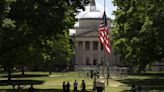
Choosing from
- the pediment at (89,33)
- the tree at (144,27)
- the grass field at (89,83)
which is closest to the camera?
the tree at (144,27)

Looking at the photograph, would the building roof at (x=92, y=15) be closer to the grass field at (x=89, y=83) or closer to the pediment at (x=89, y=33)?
the pediment at (x=89, y=33)

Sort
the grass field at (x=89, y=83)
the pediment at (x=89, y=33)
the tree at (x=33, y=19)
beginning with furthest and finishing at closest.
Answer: the pediment at (x=89, y=33)
the grass field at (x=89, y=83)
the tree at (x=33, y=19)

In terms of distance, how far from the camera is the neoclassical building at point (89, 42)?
149375 mm

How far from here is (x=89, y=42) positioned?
152 metres

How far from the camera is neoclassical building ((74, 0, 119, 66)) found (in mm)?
149375

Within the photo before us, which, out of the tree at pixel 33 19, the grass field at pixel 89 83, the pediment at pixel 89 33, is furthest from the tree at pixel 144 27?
the pediment at pixel 89 33

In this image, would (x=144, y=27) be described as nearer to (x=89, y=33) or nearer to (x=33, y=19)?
(x=33, y=19)

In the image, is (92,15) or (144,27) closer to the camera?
(144,27)

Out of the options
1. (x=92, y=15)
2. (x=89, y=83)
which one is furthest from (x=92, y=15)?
(x=89, y=83)

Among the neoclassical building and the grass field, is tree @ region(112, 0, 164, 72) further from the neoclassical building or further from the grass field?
the neoclassical building

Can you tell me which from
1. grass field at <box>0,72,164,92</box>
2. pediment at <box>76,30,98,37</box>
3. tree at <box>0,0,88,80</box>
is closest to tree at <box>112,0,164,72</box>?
grass field at <box>0,72,164,92</box>

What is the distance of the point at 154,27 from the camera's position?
4638 cm

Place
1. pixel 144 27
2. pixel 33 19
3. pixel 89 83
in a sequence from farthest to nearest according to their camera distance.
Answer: pixel 89 83, pixel 144 27, pixel 33 19

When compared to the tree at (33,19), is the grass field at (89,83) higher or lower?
lower
